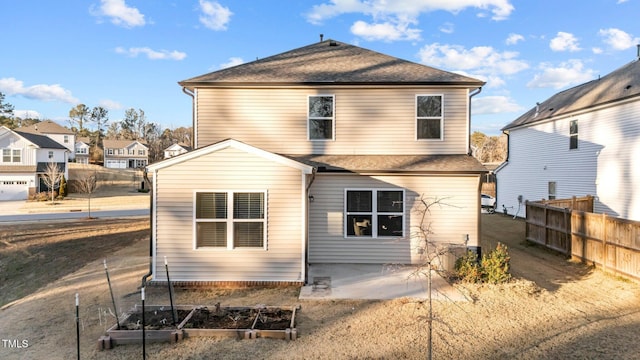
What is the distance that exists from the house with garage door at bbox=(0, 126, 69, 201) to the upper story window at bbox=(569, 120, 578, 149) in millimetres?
41263

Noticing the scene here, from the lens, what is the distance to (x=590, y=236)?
1006 centimetres

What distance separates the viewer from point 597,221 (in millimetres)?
9734

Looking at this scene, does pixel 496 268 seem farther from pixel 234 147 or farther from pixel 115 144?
pixel 115 144

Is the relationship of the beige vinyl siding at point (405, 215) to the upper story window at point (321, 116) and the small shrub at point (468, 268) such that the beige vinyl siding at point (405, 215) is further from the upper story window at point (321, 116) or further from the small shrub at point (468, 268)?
the upper story window at point (321, 116)

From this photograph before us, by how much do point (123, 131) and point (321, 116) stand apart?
83.0m

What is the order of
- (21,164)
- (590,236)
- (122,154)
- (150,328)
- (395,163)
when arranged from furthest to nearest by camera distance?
(122,154) → (21,164) → (590,236) → (395,163) → (150,328)

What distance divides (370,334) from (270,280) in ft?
10.7

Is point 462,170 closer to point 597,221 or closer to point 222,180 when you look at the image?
point 597,221

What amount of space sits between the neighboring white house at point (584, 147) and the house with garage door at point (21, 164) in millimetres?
40075

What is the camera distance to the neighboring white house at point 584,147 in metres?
13.5

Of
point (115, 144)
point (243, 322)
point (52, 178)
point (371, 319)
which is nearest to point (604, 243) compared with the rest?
point (371, 319)

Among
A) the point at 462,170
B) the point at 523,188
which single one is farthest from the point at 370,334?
the point at 523,188

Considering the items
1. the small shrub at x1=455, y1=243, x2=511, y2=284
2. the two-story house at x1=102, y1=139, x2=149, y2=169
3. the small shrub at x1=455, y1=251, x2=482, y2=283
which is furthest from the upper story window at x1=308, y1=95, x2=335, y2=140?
the two-story house at x1=102, y1=139, x2=149, y2=169

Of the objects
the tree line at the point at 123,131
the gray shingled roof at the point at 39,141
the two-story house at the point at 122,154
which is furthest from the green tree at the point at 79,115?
the gray shingled roof at the point at 39,141
